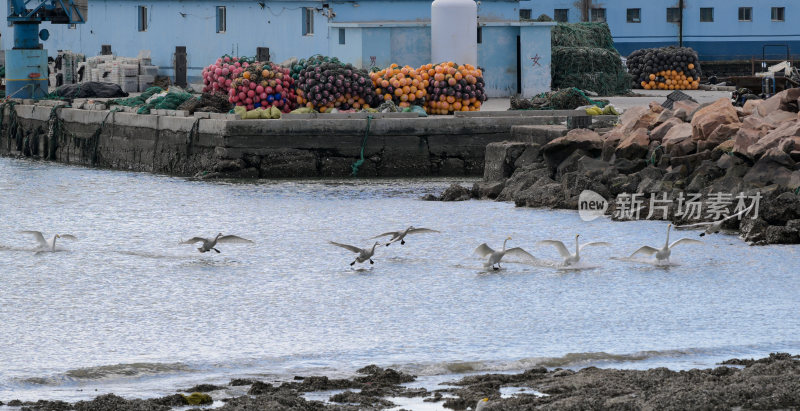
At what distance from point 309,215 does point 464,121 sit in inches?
229

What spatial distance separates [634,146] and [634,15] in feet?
121

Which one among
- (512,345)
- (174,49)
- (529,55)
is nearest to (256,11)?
(174,49)

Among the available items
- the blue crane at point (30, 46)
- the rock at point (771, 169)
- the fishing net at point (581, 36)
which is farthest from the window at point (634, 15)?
the rock at point (771, 169)

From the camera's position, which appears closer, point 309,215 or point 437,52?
point 309,215

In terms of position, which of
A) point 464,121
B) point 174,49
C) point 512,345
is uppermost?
point 174,49

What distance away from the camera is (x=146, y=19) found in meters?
36.5

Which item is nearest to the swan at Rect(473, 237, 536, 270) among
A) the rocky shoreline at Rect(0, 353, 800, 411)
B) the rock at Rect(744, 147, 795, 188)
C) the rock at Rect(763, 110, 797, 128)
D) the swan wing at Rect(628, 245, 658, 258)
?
the swan wing at Rect(628, 245, 658, 258)

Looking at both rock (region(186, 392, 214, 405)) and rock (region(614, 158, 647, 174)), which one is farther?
rock (region(614, 158, 647, 174))

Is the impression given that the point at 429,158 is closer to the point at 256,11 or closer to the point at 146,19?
the point at 256,11

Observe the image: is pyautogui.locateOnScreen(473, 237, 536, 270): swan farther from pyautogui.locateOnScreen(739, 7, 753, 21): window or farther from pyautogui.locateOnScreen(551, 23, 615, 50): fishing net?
pyautogui.locateOnScreen(739, 7, 753, 21): window

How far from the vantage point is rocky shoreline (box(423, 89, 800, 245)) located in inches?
507

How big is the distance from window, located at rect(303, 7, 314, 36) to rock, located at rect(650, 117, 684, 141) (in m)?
19.1

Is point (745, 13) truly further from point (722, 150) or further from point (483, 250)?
point (483, 250)

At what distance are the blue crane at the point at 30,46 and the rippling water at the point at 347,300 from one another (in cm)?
1235
